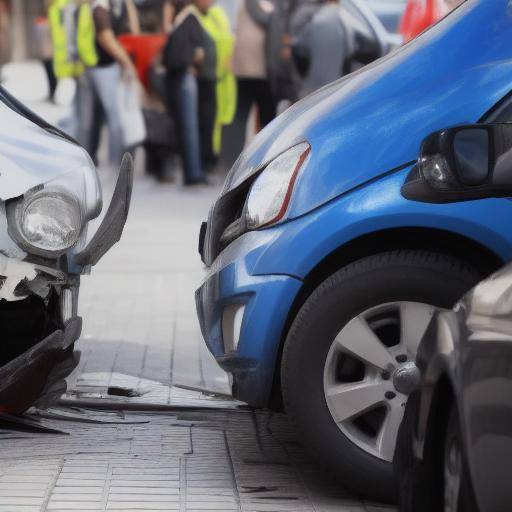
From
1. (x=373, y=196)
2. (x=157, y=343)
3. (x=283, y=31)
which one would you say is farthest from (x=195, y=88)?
(x=373, y=196)

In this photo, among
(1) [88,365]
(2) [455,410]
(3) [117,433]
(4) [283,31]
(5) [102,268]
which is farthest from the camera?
(4) [283,31]

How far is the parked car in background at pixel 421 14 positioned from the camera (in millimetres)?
10719

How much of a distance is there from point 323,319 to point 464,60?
3.35 feet

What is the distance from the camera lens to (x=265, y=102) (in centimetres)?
1831

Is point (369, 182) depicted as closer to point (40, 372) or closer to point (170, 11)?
point (40, 372)

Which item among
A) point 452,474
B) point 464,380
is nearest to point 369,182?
point 452,474

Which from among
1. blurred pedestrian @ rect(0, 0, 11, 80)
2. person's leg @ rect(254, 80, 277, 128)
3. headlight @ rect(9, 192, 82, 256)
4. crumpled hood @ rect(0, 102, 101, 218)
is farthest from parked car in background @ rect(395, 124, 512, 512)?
blurred pedestrian @ rect(0, 0, 11, 80)

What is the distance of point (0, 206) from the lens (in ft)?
19.7

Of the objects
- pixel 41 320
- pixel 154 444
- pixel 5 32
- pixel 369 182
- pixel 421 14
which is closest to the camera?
pixel 369 182

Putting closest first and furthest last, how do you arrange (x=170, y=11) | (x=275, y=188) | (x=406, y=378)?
1. (x=406, y=378)
2. (x=275, y=188)
3. (x=170, y=11)

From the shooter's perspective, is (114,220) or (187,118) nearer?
(114,220)

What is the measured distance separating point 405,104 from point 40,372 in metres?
1.71

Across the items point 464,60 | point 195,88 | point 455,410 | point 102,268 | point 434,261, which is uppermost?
point 195,88

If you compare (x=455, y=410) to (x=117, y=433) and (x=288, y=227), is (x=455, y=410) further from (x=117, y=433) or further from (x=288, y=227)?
(x=117, y=433)
